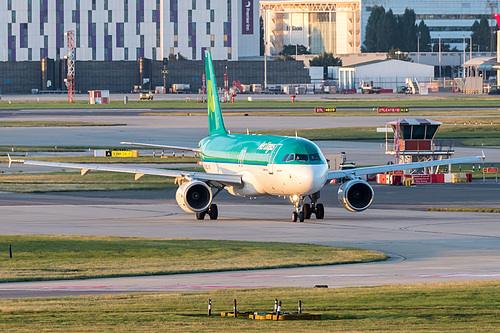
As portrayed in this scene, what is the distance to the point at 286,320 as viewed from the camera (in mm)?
19109

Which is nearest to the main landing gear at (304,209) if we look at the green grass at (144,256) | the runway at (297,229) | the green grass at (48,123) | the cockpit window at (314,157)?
the runway at (297,229)

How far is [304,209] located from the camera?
43281mm

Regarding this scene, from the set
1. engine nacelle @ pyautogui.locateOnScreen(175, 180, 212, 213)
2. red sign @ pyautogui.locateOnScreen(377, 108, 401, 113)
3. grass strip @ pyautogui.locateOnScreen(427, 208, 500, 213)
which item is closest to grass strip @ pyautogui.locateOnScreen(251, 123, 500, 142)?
red sign @ pyautogui.locateOnScreen(377, 108, 401, 113)

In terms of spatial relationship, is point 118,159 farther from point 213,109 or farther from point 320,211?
point 320,211

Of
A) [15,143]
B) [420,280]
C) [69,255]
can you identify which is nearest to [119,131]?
[15,143]

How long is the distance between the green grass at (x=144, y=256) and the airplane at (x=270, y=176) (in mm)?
6731

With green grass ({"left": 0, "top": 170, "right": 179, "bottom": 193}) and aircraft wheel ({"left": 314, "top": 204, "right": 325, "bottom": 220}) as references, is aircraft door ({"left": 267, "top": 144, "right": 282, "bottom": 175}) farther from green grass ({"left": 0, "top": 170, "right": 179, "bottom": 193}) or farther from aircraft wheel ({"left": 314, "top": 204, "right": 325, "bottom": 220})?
green grass ({"left": 0, "top": 170, "right": 179, "bottom": 193})

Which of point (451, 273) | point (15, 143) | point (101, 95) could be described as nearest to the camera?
point (451, 273)

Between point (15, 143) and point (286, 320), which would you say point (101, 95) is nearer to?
point (15, 143)

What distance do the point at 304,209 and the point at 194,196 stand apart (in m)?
5.02

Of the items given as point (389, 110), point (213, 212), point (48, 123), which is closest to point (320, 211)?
point (213, 212)

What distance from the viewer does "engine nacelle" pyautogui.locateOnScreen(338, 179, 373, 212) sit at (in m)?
43.8

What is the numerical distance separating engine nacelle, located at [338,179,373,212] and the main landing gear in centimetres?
111

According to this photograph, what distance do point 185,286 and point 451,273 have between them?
25.7 feet
